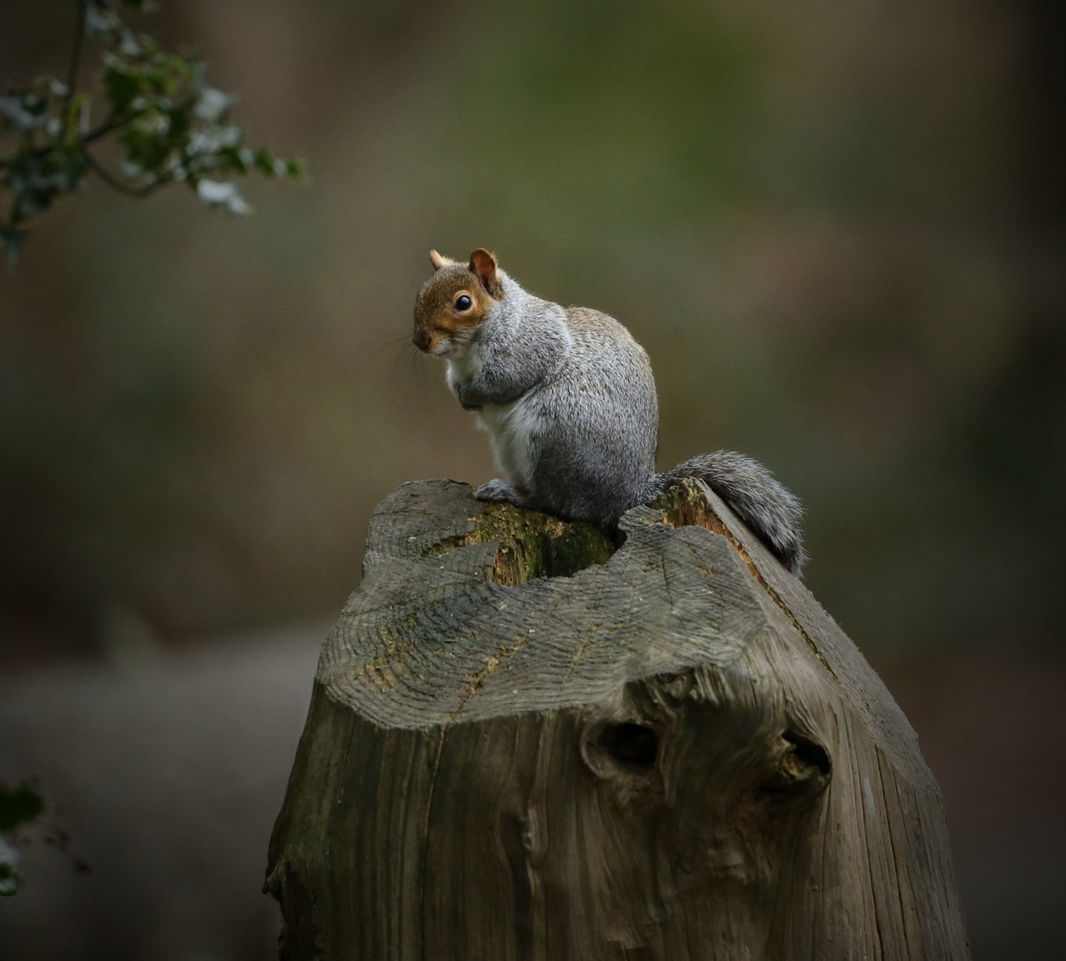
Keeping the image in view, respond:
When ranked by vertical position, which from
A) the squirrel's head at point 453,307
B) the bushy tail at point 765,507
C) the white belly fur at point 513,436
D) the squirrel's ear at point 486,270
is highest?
the squirrel's ear at point 486,270

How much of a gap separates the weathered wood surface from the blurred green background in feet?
14.1

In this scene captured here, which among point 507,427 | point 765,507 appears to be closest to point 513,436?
point 507,427

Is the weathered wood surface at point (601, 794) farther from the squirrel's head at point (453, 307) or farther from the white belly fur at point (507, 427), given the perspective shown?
the squirrel's head at point (453, 307)

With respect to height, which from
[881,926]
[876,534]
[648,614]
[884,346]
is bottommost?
[881,926]

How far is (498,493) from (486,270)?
600 millimetres

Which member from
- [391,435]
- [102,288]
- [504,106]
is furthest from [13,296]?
[504,106]

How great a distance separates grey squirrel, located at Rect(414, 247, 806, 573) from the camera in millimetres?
2416

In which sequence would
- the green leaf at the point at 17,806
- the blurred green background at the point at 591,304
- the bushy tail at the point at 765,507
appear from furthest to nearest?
the blurred green background at the point at 591,304 → the bushy tail at the point at 765,507 → the green leaf at the point at 17,806

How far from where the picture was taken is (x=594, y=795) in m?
1.34

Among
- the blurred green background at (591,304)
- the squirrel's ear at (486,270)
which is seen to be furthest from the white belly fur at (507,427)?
the blurred green background at (591,304)

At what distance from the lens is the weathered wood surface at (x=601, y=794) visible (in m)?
1.33

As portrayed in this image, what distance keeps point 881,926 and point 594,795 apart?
453mm

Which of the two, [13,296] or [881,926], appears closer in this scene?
[881,926]

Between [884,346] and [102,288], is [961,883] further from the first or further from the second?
[102,288]
